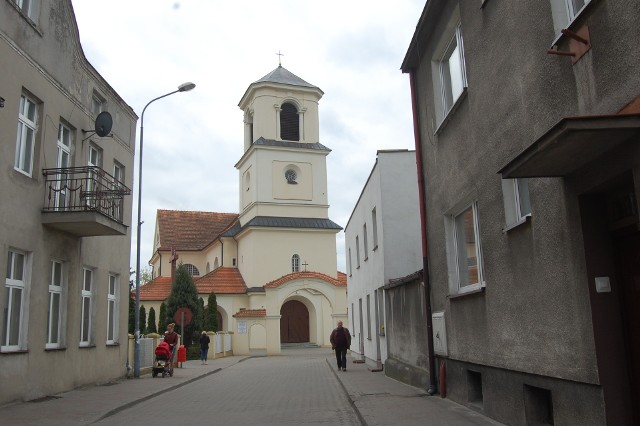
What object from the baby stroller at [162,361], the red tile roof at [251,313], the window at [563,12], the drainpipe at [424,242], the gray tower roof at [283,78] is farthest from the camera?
the gray tower roof at [283,78]

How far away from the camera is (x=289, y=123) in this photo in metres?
48.0

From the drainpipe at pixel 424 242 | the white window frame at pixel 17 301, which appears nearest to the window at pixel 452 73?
the drainpipe at pixel 424 242

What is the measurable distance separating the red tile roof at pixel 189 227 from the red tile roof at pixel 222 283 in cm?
925

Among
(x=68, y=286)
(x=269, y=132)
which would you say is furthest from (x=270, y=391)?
(x=269, y=132)

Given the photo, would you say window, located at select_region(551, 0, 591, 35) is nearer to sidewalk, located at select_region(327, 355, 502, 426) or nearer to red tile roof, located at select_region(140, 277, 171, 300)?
sidewalk, located at select_region(327, 355, 502, 426)

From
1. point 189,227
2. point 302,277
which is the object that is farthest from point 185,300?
point 189,227

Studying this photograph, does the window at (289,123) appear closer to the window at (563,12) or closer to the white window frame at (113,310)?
the white window frame at (113,310)

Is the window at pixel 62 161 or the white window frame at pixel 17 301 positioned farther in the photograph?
the window at pixel 62 161

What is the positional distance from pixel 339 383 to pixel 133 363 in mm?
7077

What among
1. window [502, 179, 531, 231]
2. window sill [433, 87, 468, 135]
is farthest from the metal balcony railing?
window [502, 179, 531, 231]

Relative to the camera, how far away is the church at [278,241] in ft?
135

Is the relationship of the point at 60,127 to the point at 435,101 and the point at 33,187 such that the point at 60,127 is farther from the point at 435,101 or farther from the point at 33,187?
Result: the point at 435,101

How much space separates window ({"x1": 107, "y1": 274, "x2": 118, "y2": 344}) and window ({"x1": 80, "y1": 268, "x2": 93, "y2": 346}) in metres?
1.42

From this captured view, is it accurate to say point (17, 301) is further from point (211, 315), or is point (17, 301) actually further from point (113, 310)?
point (211, 315)
